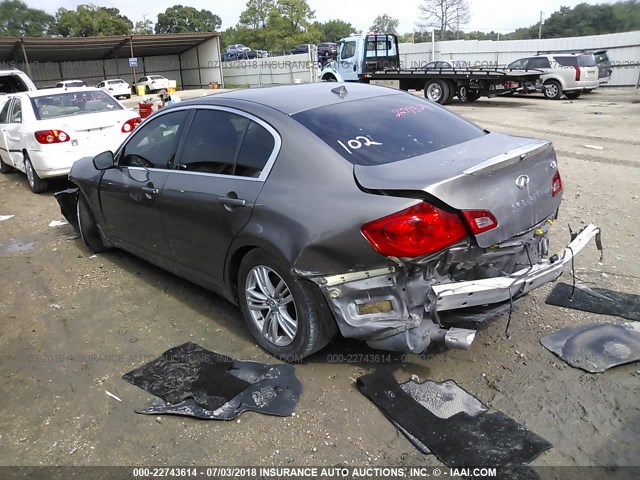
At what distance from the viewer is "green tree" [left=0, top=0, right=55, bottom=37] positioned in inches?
2109

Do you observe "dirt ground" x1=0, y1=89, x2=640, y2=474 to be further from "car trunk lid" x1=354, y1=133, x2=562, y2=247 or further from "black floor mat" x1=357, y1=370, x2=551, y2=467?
"car trunk lid" x1=354, y1=133, x2=562, y2=247

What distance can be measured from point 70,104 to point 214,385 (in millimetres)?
7408

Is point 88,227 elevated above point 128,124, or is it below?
below

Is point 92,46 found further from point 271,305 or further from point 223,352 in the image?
point 271,305

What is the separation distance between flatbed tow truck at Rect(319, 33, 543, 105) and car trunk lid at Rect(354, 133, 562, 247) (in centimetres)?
1405

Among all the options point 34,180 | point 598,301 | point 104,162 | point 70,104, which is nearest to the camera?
point 598,301

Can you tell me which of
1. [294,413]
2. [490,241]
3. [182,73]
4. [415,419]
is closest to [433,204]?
[490,241]

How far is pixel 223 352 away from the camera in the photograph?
3639 mm

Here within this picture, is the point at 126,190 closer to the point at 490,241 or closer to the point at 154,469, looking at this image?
the point at 154,469

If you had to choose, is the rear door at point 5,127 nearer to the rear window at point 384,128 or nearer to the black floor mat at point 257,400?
the rear window at point 384,128

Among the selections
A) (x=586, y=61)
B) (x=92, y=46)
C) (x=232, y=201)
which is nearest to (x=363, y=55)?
(x=586, y=61)

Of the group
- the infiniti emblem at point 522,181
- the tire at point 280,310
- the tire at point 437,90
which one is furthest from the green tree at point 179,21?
the infiniti emblem at point 522,181

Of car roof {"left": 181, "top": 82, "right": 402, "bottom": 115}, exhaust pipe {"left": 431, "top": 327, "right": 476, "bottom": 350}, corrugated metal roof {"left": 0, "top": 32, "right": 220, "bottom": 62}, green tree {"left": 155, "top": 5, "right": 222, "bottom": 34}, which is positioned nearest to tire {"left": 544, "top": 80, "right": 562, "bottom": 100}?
car roof {"left": 181, "top": 82, "right": 402, "bottom": 115}

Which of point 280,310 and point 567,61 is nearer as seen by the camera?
point 280,310
